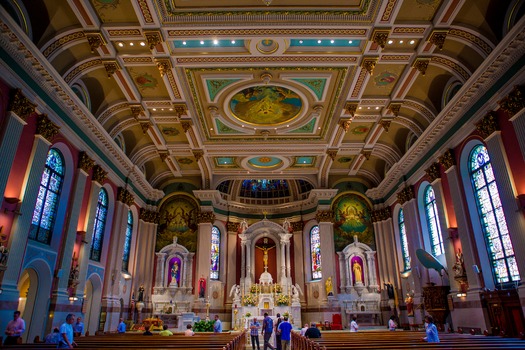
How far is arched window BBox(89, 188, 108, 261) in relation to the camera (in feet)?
53.1

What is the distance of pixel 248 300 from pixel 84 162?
1273 centimetres

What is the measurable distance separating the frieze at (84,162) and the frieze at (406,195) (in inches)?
601

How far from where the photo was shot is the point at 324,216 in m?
22.8

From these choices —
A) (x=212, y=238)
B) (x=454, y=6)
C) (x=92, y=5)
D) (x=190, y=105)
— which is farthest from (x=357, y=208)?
(x=92, y=5)

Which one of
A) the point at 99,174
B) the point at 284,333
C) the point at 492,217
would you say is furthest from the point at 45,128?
the point at 492,217

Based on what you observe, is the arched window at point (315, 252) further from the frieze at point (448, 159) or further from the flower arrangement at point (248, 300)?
the frieze at point (448, 159)

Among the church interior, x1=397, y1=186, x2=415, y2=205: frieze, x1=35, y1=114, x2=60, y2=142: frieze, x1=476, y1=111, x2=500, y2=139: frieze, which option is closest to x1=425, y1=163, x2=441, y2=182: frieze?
the church interior

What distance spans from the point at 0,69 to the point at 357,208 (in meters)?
20.0

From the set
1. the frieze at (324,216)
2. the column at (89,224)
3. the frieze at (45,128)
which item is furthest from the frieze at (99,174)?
the frieze at (324,216)

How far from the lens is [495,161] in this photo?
37.7 ft

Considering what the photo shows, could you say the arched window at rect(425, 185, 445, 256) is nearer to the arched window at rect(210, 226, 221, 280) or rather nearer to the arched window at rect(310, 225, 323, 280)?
the arched window at rect(310, 225, 323, 280)

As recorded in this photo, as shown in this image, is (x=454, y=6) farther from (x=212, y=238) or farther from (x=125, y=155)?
(x=212, y=238)

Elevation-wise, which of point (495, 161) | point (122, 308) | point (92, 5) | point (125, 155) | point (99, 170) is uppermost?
point (92, 5)

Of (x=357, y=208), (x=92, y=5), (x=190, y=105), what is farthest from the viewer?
(x=357, y=208)
